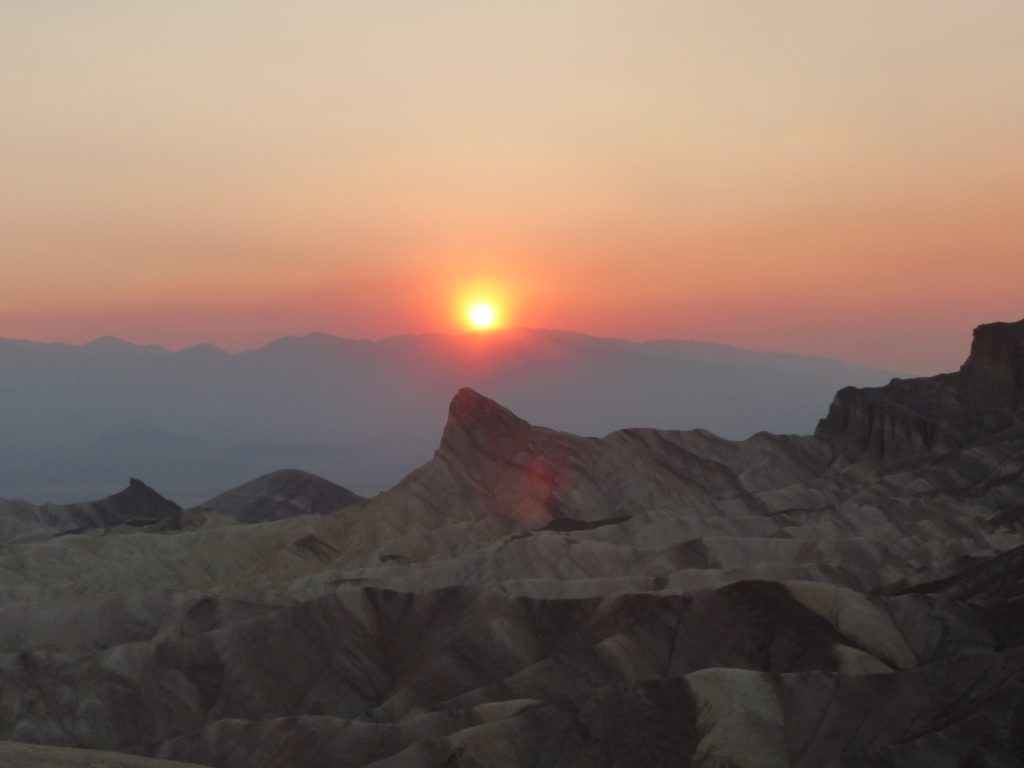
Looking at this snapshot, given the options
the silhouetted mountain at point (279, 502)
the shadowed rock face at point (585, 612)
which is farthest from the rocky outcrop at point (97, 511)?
the shadowed rock face at point (585, 612)

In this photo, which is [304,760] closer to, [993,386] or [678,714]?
[678,714]

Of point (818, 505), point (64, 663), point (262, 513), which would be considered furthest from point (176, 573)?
point (262, 513)

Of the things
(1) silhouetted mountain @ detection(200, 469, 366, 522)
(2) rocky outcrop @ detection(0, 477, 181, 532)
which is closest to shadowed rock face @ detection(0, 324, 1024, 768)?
(2) rocky outcrop @ detection(0, 477, 181, 532)

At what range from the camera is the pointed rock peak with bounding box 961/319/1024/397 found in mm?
133875

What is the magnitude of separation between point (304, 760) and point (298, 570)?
50.6 metres

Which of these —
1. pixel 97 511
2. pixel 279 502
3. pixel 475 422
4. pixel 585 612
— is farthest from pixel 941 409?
pixel 97 511

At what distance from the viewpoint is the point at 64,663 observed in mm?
78125

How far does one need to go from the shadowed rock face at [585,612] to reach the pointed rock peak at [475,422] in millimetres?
357

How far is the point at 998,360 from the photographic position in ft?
446

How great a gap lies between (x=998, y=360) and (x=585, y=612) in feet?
242

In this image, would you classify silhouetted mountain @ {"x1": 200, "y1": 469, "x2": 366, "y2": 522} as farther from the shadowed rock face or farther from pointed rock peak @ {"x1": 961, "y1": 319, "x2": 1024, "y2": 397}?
pointed rock peak @ {"x1": 961, "y1": 319, "x2": 1024, "y2": 397}

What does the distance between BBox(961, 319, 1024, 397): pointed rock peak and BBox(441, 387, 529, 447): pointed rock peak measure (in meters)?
43.2

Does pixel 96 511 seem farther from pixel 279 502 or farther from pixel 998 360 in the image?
pixel 998 360

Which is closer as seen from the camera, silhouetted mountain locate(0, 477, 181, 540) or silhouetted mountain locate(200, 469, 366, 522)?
silhouetted mountain locate(0, 477, 181, 540)
